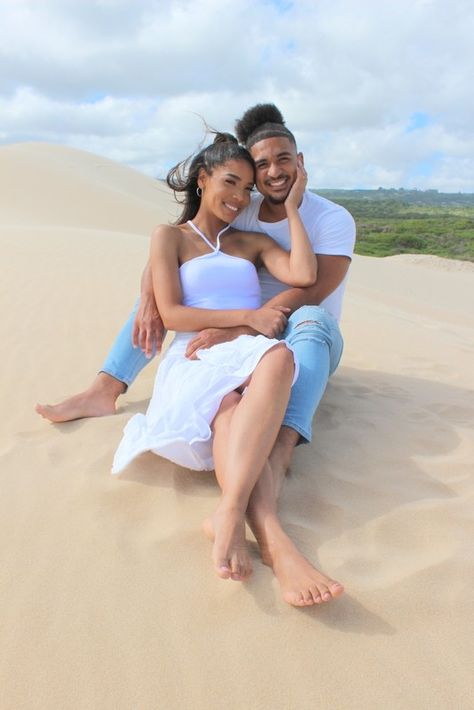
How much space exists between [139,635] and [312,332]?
171cm

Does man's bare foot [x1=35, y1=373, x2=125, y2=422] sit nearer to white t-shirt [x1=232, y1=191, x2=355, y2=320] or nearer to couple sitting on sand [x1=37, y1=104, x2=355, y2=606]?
couple sitting on sand [x1=37, y1=104, x2=355, y2=606]

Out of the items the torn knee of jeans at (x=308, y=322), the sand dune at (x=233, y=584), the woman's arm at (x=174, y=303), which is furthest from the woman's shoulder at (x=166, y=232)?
the sand dune at (x=233, y=584)

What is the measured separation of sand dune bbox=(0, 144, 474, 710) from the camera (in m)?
1.78

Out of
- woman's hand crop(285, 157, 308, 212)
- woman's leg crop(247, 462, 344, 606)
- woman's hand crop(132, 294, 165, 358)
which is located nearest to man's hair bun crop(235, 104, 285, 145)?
woman's hand crop(285, 157, 308, 212)

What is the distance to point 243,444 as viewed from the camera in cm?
239

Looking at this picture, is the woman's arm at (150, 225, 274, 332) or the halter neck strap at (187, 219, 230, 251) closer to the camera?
the woman's arm at (150, 225, 274, 332)

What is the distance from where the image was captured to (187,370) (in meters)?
2.93

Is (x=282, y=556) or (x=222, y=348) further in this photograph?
(x=222, y=348)

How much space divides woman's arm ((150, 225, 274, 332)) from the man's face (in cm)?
62

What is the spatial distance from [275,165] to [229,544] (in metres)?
2.24

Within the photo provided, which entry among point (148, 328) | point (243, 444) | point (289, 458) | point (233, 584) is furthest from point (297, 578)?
point (148, 328)

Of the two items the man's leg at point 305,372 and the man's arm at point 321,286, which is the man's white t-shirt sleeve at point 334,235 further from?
the man's leg at point 305,372

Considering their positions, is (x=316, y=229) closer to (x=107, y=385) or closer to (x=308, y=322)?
(x=308, y=322)

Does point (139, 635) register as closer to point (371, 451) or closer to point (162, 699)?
point (162, 699)
